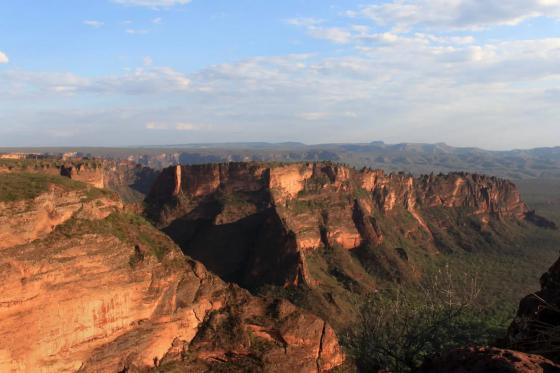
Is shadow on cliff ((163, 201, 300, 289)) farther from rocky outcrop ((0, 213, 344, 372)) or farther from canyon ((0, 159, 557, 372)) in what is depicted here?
rocky outcrop ((0, 213, 344, 372))

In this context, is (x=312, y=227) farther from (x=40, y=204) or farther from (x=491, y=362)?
(x=491, y=362)

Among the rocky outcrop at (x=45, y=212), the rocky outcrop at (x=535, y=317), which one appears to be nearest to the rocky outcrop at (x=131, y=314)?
the rocky outcrop at (x=45, y=212)

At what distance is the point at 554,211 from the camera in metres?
172

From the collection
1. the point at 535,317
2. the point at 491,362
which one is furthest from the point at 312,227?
the point at 491,362

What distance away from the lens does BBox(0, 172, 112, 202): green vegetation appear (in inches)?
1414

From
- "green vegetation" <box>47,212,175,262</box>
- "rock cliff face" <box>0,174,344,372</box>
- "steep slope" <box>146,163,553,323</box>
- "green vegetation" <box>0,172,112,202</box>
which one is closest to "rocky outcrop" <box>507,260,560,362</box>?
"rock cliff face" <box>0,174,344,372</box>

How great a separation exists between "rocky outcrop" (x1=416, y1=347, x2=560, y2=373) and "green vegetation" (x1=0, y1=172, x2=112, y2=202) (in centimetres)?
3479

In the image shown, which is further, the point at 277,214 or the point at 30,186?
the point at 277,214

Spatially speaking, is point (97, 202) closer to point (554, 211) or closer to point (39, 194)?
point (39, 194)

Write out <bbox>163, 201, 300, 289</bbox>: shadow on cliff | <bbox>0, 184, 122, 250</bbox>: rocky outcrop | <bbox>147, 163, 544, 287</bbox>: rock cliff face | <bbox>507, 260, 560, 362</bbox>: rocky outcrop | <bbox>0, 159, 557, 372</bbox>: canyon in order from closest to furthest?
<bbox>507, 260, 560, 362</bbox>: rocky outcrop → <bbox>0, 159, 557, 372</bbox>: canyon → <bbox>0, 184, 122, 250</bbox>: rocky outcrop → <bbox>163, 201, 300, 289</bbox>: shadow on cliff → <bbox>147, 163, 544, 287</bbox>: rock cliff face

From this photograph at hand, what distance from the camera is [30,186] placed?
38.4 m

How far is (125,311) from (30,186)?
13.7m

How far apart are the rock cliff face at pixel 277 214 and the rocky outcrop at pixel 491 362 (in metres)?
59.3

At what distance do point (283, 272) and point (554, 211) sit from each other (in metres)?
146
